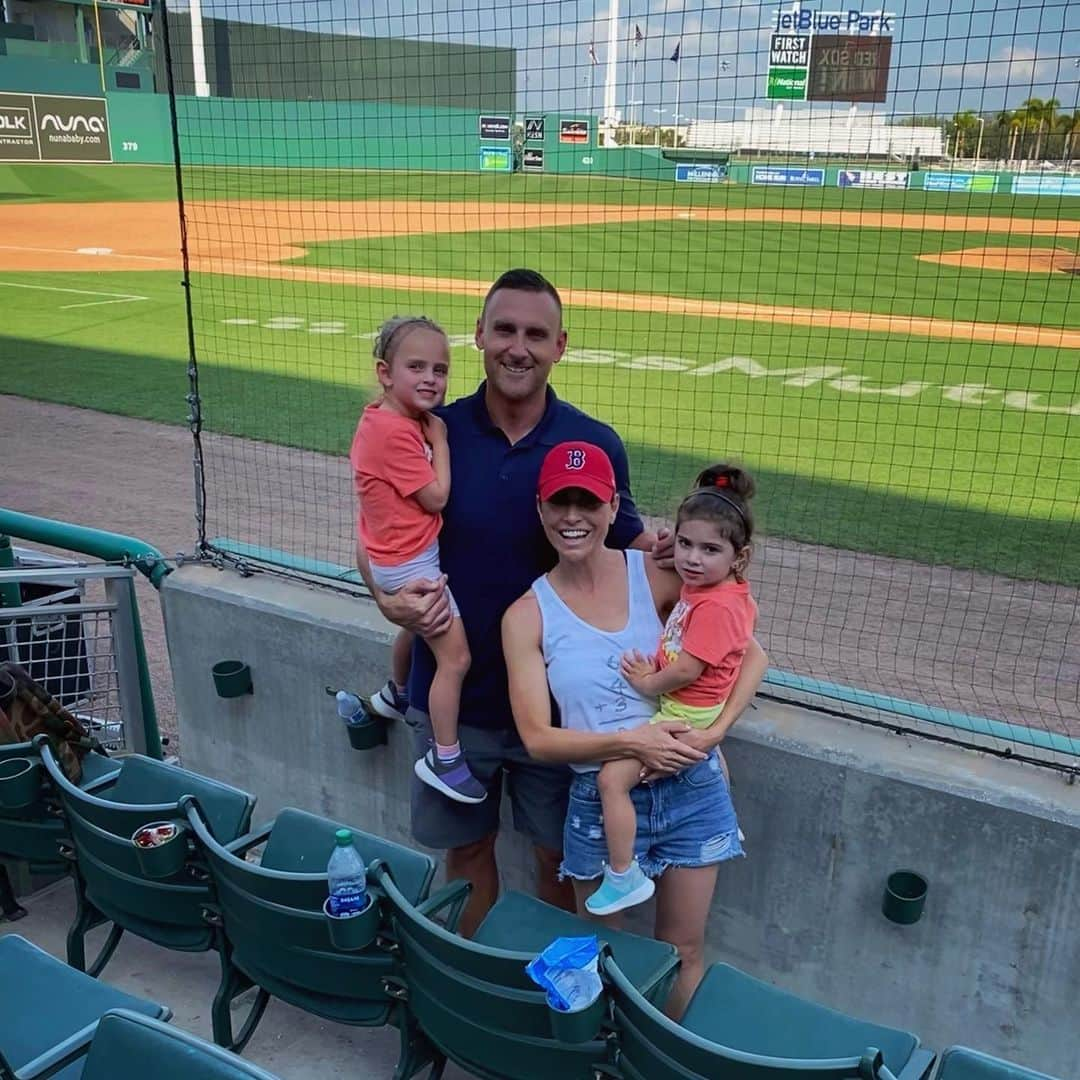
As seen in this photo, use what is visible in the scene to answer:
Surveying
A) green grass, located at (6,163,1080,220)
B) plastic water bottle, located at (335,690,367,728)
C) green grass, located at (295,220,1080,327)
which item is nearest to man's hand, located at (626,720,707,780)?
plastic water bottle, located at (335,690,367,728)

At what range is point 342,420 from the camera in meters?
11.1

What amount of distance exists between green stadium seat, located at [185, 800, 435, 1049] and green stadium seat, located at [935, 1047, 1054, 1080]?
1.27m

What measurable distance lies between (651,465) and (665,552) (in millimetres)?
6557

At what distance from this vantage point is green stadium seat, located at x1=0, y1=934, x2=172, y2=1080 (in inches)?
90.0

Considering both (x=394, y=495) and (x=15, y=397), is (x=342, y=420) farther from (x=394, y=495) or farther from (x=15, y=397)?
(x=394, y=495)

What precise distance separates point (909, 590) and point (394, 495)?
4.72 meters

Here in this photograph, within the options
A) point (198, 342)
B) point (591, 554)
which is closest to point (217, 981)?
point (591, 554)

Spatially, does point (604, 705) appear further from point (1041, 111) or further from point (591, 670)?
point (1041, 111)

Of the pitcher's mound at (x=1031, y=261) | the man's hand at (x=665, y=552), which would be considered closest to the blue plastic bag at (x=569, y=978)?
the man's hand at (x=665, y=552)

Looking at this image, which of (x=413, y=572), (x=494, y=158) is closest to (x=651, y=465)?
(x=413, y=572)

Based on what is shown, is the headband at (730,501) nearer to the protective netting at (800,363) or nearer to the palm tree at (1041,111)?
the protective netting at (800,363)

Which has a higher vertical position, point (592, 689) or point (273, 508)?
point (592, 689)

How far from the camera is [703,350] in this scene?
1484 centimetres

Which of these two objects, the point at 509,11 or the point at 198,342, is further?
the point at 198,342
